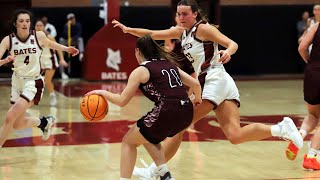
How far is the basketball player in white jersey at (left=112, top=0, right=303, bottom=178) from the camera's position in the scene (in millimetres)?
6551

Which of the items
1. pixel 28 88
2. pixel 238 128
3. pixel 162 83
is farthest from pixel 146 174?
pixel 28 88

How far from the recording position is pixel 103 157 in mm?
7984

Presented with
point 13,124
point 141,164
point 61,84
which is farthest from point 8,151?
point 61,84

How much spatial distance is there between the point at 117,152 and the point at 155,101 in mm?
2479

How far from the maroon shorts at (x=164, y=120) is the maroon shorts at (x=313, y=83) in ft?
6.95

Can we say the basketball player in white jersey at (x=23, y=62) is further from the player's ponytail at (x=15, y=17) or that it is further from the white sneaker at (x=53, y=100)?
the white sneaker at (x=53, y=100)

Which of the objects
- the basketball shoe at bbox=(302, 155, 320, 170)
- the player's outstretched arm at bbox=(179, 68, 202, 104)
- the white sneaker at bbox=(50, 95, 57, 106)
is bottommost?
the white sneaker at bbox=(50, 95, 57, 106)

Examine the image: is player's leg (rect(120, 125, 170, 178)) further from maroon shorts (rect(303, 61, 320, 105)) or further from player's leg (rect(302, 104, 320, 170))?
maroon shorts (rect(303, 61, 320, 105))

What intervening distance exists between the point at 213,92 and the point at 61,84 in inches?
449

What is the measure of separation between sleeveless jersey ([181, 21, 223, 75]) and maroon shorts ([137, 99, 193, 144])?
0.86 meters

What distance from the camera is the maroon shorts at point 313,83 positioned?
7.44m

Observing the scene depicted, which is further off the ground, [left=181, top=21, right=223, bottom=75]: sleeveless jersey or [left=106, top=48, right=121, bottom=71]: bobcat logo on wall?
[left=181, top=21, right=223, bottom=75]: sleeveless jersey

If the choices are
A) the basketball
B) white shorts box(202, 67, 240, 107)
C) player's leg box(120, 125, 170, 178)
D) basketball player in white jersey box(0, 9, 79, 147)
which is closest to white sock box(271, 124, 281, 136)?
white shorts box(202, 67, 240, 107)

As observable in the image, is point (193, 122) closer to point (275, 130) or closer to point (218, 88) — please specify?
point (218, 88)
